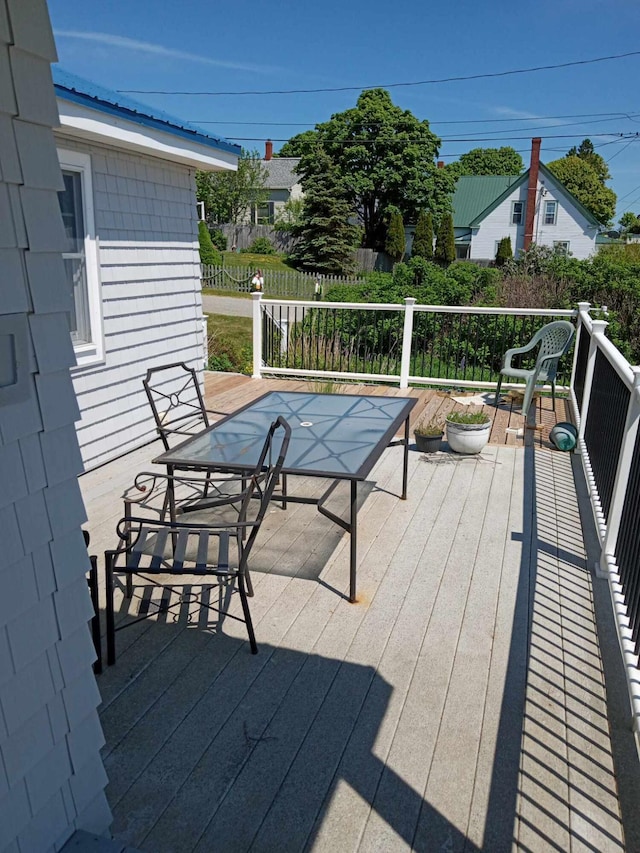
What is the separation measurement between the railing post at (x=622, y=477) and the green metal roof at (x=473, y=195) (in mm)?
31898

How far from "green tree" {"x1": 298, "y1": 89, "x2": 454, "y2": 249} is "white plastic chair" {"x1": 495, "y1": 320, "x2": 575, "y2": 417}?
78.0ft

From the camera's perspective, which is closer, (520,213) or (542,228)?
(542,228)

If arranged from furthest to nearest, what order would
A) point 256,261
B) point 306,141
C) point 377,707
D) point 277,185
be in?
point 277,185, point 306,141, point 256,261, point 377,707

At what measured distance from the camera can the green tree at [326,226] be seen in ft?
89.9

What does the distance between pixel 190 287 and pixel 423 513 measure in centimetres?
338

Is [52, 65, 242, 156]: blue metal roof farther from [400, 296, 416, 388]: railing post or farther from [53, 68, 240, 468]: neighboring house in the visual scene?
[400, 296, 416, 388]: railing post

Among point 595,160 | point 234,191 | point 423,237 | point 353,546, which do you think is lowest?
point 353,546

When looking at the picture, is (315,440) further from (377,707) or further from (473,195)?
(473,195)

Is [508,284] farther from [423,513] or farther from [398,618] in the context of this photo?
[398,618]

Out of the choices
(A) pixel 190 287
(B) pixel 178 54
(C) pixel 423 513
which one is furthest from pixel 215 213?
(C) pixel 423 513

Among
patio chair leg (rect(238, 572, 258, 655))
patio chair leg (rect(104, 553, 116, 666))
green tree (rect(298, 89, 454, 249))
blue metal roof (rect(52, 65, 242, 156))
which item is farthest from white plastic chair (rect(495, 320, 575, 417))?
green tree (rect(298, 89, 454, 249))

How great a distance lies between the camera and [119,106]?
4398mm

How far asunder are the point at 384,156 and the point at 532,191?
6812mm

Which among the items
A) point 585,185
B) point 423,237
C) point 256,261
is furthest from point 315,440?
point 585,185
